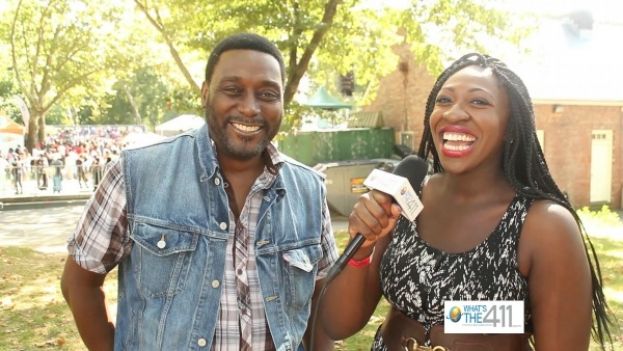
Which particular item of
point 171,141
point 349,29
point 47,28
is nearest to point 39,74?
point 47,28

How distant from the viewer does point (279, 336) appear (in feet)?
7.40

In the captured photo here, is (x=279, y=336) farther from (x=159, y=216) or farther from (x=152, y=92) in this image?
(x=152, y=92)

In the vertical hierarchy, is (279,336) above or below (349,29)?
below

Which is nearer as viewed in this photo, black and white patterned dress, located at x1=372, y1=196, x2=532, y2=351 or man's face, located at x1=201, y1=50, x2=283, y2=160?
black and white patterned dress, located at x1=372, y1=196, x2=532, y2=351

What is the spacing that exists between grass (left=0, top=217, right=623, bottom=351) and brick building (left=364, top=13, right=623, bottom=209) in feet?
28.4

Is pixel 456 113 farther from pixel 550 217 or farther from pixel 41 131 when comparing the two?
pixel 41 131

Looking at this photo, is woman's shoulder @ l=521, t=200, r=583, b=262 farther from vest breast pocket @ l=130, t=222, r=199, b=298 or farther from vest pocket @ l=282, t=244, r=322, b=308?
vest breast pocket @ l=130, t=222, r=199, b=298

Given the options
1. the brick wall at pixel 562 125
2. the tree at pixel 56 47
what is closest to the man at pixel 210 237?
the brick wall at pixel 562 125

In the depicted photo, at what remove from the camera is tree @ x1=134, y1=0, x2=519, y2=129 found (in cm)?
1153

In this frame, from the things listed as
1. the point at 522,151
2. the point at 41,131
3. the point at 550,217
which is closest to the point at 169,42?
the point at 522,151

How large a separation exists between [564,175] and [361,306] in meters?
18.8

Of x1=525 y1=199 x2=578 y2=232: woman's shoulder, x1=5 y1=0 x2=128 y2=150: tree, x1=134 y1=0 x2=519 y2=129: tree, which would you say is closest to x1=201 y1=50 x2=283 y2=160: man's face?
x1=525 y1=199 x2=578 y2=232: woman's shoulder

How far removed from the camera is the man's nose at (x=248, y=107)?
233 centimetres

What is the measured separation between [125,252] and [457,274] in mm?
1217
